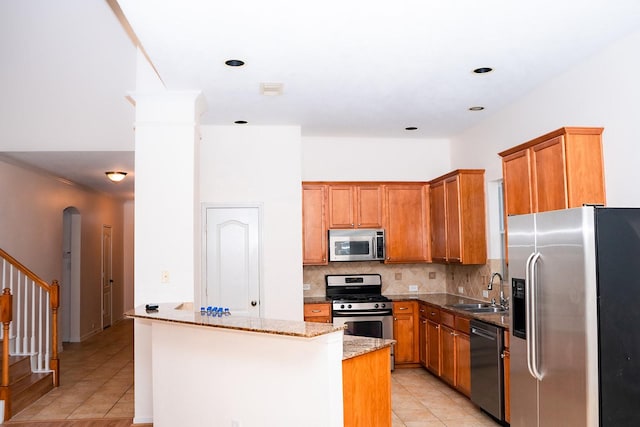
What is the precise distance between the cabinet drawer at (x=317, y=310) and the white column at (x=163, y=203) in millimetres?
2031

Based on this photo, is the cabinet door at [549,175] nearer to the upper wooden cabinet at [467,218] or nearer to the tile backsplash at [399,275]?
the upper wooden cabinet at [467,218]

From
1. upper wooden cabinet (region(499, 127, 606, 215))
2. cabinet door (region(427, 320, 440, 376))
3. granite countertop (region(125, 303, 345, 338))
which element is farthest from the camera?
cabinet door (region(427, 320, 440, 376))

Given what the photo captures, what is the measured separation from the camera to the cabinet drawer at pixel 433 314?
589cm

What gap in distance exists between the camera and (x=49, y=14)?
667cm

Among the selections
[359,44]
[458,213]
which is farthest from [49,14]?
[458,213]

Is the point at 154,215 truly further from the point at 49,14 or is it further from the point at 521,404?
the point at 49,14

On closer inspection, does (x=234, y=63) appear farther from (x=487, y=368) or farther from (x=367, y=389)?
(x=487, y=368)

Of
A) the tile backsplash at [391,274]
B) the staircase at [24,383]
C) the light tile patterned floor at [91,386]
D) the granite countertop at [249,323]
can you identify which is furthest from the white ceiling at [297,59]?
the light tile patterned floor at [91,386]

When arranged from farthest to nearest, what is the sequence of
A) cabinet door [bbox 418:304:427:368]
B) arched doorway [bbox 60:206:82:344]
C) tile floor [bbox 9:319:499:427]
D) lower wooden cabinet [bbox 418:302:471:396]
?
arched doorway [bbox 60:206:82:344]
cabinet door [bbox 418:304:427:368]
lower wooden cabinet [bbox 418:302:471:396]
tile floor [bbox 9:319:499:427]

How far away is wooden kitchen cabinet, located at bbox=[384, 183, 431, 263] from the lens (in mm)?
6766

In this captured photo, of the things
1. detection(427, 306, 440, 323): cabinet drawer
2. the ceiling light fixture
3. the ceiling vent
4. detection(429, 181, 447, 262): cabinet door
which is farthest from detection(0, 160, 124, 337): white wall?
A: detection(429, 181, 447, 262): cabinet door

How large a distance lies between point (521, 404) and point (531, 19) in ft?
8.61

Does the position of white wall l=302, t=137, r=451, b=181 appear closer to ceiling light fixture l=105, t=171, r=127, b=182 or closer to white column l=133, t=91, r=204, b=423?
white column l=133, t=91, r=204, b=423

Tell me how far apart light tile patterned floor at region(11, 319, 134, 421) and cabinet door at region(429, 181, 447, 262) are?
12.7 ft
